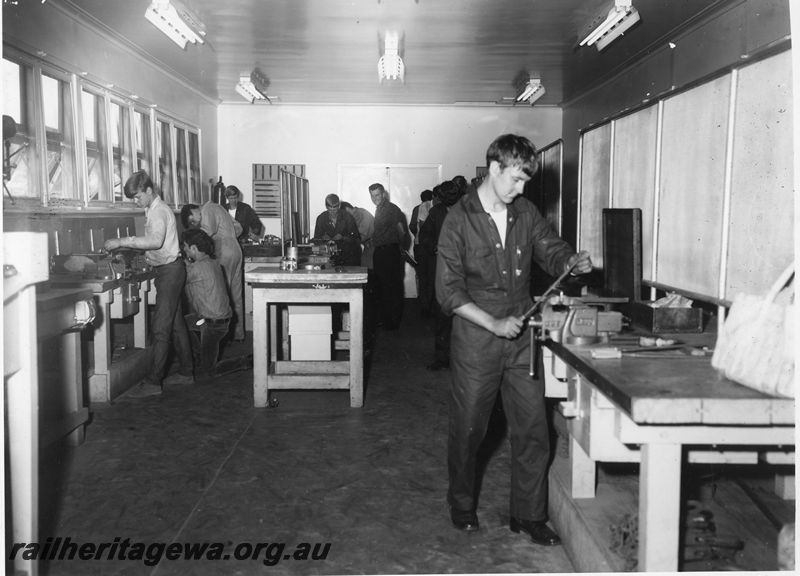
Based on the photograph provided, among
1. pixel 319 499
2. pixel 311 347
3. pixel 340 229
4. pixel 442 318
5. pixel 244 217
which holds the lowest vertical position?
pixel 319 499

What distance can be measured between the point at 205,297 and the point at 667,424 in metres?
4.48

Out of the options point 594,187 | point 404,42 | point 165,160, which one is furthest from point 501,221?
point 165,160

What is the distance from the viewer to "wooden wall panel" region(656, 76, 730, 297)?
3104 mm

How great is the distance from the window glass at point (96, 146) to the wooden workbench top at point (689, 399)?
17.7 feet

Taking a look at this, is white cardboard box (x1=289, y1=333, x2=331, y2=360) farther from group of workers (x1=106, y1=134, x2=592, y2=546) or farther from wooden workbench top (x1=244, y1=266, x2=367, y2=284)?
group of workers (x1=106, y1=134, x2=592, y2=546)

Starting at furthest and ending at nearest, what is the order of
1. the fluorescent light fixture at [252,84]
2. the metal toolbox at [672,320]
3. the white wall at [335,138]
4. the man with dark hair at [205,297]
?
1. the white wall at [335,138]
2. the fluorescent light fixture at [252,84]
3. the man with dark hair at [205,297]
4. the metal toolbox at [672,320]

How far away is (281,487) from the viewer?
11.1 feet

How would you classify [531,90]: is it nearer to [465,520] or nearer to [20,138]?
[20,138]

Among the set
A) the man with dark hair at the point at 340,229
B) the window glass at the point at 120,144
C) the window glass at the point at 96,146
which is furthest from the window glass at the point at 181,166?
the window glass at the point at 96,146

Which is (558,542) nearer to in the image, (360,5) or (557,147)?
(557,147)

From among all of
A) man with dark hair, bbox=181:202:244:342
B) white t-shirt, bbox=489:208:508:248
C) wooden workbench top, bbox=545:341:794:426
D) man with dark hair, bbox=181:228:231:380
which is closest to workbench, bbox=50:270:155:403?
man with dark hair, bbox=181:228:231:380

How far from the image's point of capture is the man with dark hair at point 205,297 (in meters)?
5.63

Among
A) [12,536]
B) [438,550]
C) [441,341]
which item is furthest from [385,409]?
[12,536]

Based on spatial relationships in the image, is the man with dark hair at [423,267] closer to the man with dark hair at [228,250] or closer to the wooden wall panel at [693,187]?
the man with dark hair at [228,250]
